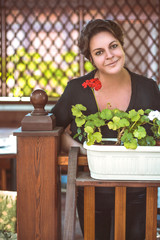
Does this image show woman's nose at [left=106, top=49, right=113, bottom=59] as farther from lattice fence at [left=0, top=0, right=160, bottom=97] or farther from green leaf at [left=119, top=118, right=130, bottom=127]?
lattice fence at [left=0, top=0, right=160, bottom=97]

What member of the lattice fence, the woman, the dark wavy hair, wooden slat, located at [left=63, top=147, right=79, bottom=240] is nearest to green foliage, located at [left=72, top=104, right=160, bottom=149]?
wooden slat, located at [left=63, top=147, right=79, bottom=240]

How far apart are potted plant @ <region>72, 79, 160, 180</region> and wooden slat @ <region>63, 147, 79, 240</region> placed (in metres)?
0.08

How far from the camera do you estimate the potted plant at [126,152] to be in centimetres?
103

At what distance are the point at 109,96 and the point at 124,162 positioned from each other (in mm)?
445

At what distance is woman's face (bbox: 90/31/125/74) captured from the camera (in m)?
1.38

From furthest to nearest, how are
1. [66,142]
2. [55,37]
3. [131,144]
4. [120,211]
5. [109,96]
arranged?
[55,37], [109,96], [66,142], [120,211], [131,144]

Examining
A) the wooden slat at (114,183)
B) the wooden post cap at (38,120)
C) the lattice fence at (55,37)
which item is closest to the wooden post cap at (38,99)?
the wooden post cap at (38,120)

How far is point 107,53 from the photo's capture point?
54.4 inches

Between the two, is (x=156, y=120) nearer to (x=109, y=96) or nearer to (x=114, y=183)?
(x=114, y=183)

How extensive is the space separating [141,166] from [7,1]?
3799mm

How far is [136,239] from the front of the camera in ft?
4.55

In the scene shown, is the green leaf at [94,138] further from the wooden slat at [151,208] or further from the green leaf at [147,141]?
the wooden slat at [151,208]

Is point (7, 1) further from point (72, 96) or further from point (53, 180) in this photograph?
point (53, 180)

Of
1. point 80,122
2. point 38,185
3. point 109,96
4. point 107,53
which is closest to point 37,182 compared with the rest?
point 38,185
